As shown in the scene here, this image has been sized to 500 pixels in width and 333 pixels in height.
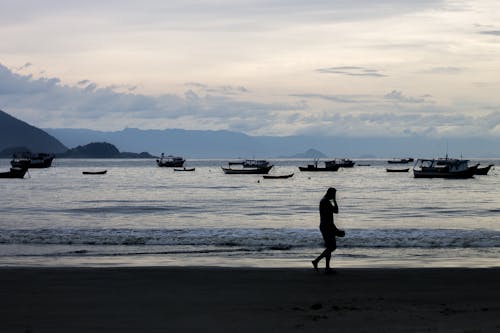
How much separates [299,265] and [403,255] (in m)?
4.64

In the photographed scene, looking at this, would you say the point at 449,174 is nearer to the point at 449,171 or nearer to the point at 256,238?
the point at 449,171

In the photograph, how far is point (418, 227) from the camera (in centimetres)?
3491

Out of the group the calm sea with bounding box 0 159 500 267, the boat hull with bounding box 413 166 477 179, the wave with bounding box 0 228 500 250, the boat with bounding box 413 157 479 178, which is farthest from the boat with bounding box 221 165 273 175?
the wave with bounding box 0 228 500 250
